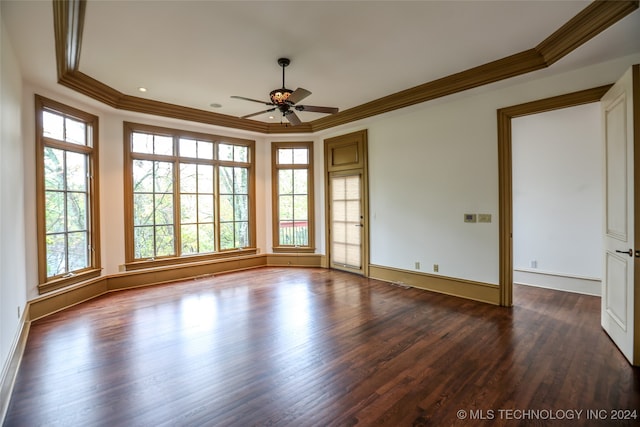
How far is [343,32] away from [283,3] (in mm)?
694

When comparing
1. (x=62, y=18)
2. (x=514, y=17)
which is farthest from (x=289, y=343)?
(x=514, y=17)

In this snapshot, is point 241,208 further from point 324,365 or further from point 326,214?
point 324,365

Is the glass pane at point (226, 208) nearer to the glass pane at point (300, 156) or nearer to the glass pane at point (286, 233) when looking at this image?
the glass pane at point (286, 233)

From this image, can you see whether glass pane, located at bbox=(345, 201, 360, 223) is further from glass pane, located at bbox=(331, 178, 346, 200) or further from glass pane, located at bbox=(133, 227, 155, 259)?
glass pane, located at bbox=(133, 227, 155, 259)

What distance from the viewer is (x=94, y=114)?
4.53m

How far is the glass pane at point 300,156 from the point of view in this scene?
21.8 feet

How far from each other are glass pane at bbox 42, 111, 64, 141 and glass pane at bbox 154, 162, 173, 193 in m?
1.41

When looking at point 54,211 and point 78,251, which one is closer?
point 54,211

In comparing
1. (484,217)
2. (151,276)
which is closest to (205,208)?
(151,276)

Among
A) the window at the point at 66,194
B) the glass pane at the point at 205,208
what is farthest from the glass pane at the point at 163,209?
the window at the point at 66,194

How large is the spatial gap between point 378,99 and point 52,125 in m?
4.60

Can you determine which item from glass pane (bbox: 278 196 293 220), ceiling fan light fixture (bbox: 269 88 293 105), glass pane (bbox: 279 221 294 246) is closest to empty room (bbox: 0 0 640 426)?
ceiling fan light fixture (bbox: 269 88 293 105)

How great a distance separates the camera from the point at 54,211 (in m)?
3.96

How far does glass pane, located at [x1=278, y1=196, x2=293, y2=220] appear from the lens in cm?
666
